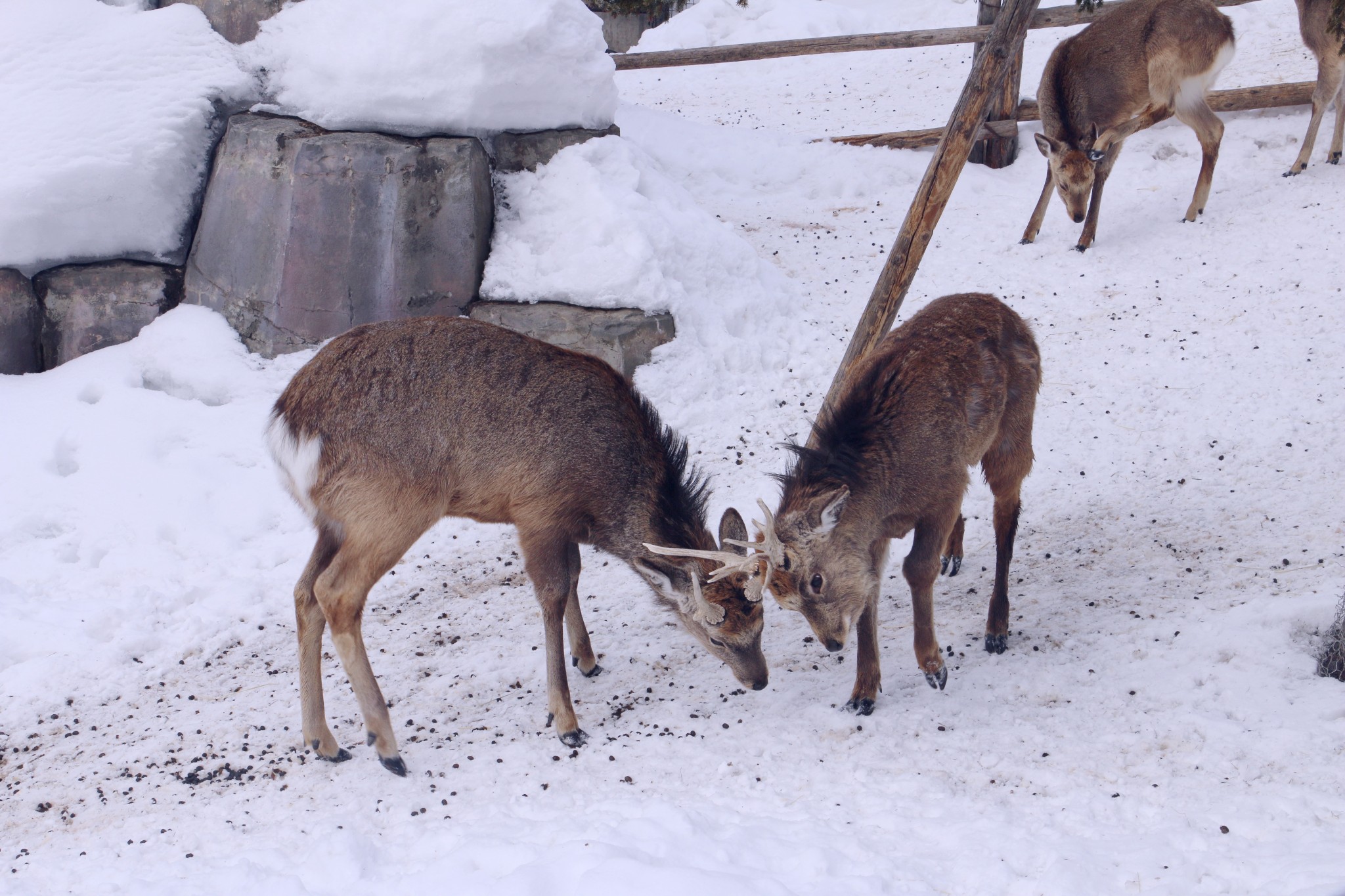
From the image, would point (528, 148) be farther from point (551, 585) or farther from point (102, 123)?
point (551, 585)

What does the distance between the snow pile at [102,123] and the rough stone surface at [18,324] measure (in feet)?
0.48

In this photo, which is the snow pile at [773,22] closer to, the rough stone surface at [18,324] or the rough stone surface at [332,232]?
the rough stone surface at [332,232]

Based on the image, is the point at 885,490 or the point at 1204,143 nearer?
the point at 885,490

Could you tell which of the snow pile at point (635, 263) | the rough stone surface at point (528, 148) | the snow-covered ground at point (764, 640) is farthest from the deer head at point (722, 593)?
the rough stone surface at point (528, 148)

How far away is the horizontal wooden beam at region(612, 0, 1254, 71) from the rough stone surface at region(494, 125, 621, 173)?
2578 millimetres

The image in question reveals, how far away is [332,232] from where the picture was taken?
7637mm

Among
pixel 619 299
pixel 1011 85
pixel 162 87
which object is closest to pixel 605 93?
pixel 619 299

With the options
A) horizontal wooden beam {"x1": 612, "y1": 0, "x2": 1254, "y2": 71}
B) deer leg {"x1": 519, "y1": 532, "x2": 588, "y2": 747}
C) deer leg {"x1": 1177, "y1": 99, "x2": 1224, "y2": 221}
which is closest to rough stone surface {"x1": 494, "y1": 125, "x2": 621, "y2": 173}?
horizontal wooden beam {"x1": 612, "y1": 0, "x2": 1254, "y2": 71}

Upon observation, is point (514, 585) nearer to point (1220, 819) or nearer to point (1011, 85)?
point (1220, 819)

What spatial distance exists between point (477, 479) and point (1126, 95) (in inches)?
308

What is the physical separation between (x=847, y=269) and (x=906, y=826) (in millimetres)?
6521

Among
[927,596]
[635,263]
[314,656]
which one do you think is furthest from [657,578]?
[635,263]

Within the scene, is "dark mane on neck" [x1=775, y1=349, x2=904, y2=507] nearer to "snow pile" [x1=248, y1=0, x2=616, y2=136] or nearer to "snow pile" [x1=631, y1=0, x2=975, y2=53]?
"snow pile" [x1=248, y1=0, x2=616, y2=136]

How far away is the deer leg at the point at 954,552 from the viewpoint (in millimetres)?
5867
